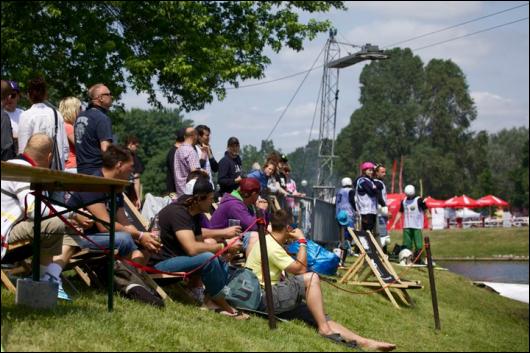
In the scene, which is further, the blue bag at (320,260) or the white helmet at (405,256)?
the white helmet at (405,256)

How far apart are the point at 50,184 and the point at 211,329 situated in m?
1.77

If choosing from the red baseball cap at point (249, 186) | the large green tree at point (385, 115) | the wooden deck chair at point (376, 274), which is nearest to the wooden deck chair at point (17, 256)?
the red baseball cap at point (249, 186)

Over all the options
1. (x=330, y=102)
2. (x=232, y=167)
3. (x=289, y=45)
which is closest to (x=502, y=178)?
(x=330, y=102)

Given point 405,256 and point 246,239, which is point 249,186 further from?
point 405,256

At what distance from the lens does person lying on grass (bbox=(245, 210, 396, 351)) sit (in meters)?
8.64

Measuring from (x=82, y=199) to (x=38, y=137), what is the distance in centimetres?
86

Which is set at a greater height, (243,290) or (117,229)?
(117,229)

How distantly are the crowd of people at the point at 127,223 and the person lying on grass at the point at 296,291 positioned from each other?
10mm

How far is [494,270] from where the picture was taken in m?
37.6

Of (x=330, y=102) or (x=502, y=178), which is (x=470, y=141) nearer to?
(x=502, y=178)

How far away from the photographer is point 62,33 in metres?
20.3

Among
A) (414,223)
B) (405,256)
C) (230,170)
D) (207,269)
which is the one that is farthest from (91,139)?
(414,223)

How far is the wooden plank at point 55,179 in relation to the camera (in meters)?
5.52

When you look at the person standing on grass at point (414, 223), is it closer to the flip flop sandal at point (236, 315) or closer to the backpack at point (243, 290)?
the backpack at point (243, 290)
